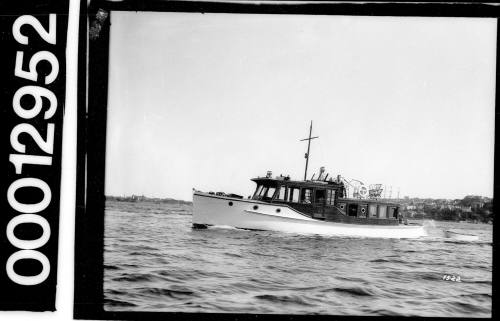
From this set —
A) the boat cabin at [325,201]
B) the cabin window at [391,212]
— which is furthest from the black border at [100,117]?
the boat cabin at [325,201]

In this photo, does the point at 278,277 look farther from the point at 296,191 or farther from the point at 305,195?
the point at 305,195

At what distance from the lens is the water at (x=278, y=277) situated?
11.6 ft

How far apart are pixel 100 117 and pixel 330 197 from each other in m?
2.76

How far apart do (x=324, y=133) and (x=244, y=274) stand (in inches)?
49.3

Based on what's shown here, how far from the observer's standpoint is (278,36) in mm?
3697

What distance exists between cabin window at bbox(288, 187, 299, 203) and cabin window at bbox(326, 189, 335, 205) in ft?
1.15

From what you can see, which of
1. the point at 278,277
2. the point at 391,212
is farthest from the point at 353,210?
the point at 278,277

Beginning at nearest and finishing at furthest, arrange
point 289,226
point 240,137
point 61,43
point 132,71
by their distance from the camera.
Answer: point 61,43, point 132,71, point 240,137, point 289,226

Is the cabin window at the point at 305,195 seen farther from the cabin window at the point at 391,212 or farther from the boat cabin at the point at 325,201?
the cabin window at the point at 391,212

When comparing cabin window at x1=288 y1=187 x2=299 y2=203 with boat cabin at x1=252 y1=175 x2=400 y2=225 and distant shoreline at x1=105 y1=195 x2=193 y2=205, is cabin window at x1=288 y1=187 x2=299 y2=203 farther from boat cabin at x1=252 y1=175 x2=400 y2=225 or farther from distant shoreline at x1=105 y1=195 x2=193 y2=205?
distant shoreline at x1=105 y1=195 x2=193 y2=205

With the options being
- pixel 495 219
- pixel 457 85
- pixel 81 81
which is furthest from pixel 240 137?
pixel 495 219

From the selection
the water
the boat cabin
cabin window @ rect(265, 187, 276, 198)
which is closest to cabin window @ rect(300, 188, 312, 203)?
the boat cabin

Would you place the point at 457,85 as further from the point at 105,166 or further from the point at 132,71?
the point at 105,166

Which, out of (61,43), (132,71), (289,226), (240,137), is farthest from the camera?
(289,226)
